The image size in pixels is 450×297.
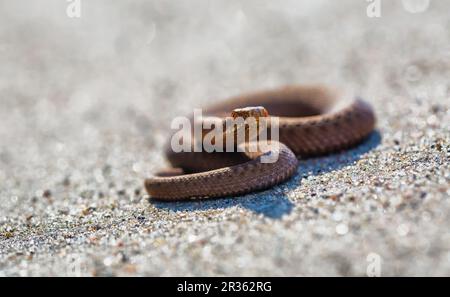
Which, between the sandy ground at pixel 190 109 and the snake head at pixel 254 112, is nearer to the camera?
the sandy ground at pixel 190 109

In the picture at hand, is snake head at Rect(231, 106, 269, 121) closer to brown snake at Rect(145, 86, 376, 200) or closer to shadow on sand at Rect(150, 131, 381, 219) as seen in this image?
brown snake at Rect(145, 86, 376, 200)

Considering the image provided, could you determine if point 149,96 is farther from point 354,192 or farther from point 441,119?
point 354,192

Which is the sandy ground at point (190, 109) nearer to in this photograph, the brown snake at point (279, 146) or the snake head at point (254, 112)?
the brown snake at point (279, 146)

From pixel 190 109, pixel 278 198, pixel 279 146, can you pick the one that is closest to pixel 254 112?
pixel 279 146

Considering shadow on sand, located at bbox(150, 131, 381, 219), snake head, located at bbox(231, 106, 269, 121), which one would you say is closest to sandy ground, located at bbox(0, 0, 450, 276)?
shadow on sand, located at bbox(150, 131, 381, 219)

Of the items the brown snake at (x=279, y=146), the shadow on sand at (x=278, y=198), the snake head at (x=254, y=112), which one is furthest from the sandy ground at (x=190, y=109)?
the snake head at (x=254, y=112)

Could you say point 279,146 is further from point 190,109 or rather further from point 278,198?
A: point 190,109

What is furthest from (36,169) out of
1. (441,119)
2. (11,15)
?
(11,15)
